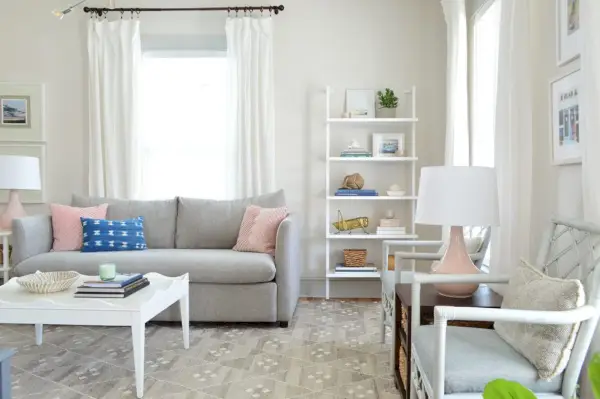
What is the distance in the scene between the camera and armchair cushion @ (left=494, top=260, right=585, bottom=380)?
5.29 ft

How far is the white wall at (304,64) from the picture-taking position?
15.9 ft

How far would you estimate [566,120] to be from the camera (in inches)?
94.7

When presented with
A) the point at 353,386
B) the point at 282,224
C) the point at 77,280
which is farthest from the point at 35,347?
the point at 353,386

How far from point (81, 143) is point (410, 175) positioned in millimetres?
3050

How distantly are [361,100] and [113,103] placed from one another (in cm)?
223

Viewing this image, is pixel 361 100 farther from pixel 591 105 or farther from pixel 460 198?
pixel 591 105

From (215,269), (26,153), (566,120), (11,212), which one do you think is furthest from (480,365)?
(26,153)

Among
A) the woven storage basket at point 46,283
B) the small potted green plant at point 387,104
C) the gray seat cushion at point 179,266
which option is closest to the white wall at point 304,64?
the small potted green plant at point 387,104

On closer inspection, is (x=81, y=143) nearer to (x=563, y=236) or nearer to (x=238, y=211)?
(x=238, y=211)

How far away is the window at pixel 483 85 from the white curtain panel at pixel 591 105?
201 centimetres

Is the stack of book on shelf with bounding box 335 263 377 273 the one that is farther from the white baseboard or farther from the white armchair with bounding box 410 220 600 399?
the white armchair with bounding box 410 220 600 399

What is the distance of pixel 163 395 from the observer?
258 cm

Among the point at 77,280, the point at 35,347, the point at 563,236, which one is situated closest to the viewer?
the point at 563,236

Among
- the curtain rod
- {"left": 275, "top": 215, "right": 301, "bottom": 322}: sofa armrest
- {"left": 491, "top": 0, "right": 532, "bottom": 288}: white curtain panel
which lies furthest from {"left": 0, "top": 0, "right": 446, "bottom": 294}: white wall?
{"left": 491, "top": 0, "right": 532, "bottom": 288}: white curtain panel
